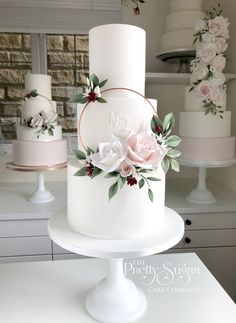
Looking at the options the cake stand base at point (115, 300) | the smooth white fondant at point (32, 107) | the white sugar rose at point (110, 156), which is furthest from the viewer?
the smooth white fondant at point (32, 107)

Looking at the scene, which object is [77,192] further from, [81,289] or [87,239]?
[81,289]

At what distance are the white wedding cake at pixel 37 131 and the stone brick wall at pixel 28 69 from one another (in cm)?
39

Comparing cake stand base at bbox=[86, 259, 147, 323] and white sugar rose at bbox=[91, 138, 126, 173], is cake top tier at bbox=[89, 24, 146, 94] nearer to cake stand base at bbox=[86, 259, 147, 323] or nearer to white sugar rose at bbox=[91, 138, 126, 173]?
white sugar rose at bbox=[91, 138, 126, 173]

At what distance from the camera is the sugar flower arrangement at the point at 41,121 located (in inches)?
59.5

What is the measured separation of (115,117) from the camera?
0.72 metres

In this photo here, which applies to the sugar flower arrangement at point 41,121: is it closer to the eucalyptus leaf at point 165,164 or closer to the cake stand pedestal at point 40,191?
the cake stand pedestal at point 40,191

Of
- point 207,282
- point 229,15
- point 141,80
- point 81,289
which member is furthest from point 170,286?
point 229,15

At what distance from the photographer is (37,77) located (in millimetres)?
1555

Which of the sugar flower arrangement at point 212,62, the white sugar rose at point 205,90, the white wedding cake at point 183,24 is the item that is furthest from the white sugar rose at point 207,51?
the white wedding cake at point 183,24

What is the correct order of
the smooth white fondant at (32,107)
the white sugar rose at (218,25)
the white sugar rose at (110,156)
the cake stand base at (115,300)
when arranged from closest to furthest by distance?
the white sugar rose at (110,156)
the cake stand base at (115,300)
the white sugar rose at (218,25)
the smooth white fondant at (32,107)

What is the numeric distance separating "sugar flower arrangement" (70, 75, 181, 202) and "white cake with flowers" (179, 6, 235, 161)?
870mm

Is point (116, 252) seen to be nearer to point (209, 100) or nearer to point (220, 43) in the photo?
point (209, 100)

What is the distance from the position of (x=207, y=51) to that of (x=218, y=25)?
0.43 ft

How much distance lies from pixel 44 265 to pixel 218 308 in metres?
0.56
